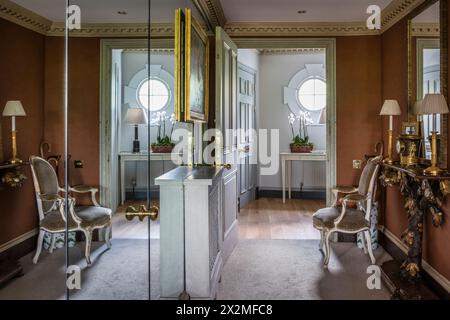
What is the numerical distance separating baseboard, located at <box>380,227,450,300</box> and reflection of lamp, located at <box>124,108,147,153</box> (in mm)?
2418

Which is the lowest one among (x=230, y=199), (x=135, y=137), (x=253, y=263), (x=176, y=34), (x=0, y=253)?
(x=253, y=263)

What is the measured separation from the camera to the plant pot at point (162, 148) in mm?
1649

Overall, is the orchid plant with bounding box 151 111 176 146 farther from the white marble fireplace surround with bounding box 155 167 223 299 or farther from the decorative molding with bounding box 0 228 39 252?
the decorative molding with bounding box 0 228 39 252

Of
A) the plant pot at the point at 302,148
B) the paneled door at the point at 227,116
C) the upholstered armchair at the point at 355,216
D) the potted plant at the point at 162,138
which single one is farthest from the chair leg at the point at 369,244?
the plant pot at the point at 302,148

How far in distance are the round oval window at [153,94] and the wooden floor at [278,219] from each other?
284 cm

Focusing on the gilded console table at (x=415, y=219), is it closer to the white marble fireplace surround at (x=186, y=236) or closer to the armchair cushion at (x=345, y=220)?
the armchair cushion at (x=345, y=220)

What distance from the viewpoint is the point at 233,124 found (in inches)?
160

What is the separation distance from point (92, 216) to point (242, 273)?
250cm

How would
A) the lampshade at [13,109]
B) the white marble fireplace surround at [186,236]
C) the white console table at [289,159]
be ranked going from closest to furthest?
1. the lampshade at [13,109]
2. the white marble fireplace surround at [186,236]
3. the white console table at [289,159]

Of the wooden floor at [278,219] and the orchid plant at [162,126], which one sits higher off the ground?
the orchid plant at [162,126]

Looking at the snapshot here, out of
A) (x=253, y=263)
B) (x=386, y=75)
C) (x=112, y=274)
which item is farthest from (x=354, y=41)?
(x=112, y=274)

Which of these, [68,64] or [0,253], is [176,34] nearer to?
[68,64]

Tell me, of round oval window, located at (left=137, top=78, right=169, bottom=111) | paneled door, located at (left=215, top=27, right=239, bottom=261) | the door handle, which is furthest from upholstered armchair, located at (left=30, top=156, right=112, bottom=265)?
paneled door, located at (left=215, top=27, right=239, bottom=261)

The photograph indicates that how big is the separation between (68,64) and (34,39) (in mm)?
148
